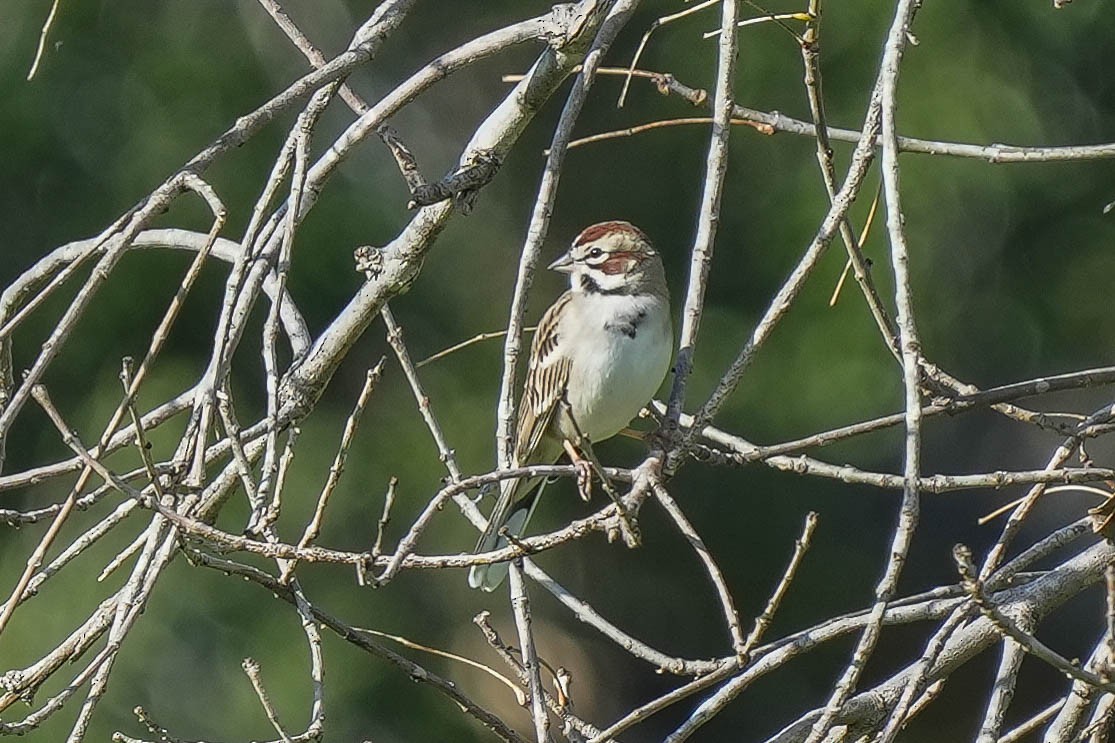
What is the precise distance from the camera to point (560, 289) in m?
7.65

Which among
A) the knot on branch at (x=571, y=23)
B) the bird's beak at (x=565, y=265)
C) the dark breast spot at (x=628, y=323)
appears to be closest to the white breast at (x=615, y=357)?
the dark breast spot at (x=628, y=323)

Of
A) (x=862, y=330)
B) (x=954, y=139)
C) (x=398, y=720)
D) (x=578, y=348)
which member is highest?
(x=954, y=139)

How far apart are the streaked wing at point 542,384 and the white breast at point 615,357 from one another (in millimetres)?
60

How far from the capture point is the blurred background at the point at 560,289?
22.4 feet

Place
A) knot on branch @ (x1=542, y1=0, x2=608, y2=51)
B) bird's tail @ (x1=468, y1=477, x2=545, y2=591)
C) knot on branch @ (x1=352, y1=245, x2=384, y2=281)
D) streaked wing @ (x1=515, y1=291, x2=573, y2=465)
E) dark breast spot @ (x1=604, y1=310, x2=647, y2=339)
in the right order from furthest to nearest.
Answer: streaked wing @ (x1=515, y1=291, x2=573, y2=465)
dark breast spot @ (x1=604, y1=310, x2=647, y2=339)
bird's tail @ (x1=468, y1=477, x2=545, y2=591)
knot on branch @ (x1=352, y1=245, x2=384, y2=281)
knot on branch @ (x1=542, y1=0, x2=608, y2=51)

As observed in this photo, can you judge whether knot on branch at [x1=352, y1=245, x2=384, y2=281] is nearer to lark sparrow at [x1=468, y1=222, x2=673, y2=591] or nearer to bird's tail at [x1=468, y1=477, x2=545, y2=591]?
bird's tail at [x1=468, y1=477, x2=545, y2=591]

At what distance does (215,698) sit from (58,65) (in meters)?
2.75

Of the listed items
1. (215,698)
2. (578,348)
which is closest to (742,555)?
(215,698)

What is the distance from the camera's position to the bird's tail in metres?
3.51

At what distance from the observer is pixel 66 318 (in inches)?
85.9

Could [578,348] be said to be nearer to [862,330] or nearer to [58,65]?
[862,330]

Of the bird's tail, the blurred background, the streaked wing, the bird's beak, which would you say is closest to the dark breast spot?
the streaked wing

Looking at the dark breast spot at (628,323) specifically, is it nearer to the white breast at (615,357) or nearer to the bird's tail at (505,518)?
the white breast at (615,357)

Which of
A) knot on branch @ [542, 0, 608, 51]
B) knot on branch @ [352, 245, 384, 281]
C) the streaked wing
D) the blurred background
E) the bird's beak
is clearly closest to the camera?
knot on branch @ [542, 0, 608, 51]
